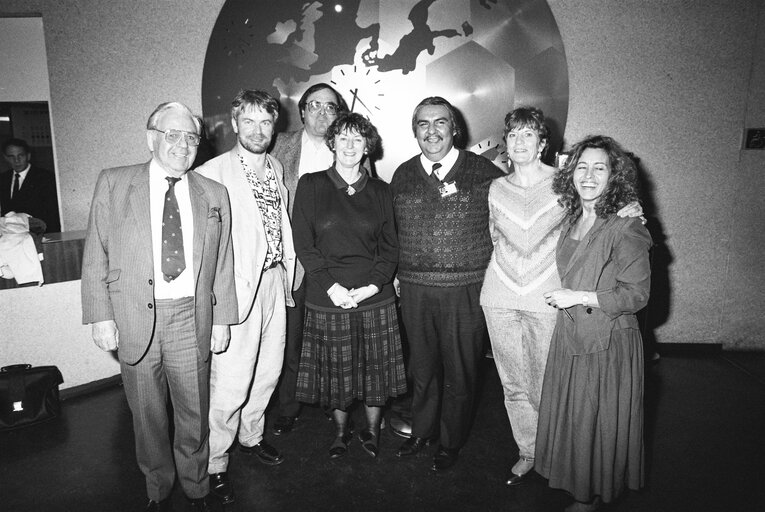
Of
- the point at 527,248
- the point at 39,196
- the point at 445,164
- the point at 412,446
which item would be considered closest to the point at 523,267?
the point at 527,248

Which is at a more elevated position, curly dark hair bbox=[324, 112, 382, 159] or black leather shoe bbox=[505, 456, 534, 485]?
curly dark hair bbox=[324, 112, 382, 159]

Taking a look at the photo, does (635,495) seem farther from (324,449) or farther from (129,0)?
(129,0)

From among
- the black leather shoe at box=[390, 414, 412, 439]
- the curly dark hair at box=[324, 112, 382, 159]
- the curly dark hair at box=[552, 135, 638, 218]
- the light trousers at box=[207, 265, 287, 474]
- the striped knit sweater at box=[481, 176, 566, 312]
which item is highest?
the curly dark hair at box=[324, 112, 382, 159]

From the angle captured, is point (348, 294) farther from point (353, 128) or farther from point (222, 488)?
point (222, 488)

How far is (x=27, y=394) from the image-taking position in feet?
8.53

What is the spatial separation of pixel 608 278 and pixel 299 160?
1765 millimetres

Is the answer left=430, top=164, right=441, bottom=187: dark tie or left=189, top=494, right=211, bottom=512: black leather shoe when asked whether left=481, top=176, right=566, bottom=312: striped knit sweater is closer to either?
left=430, top=164, right=441, bottom=187: dark tie

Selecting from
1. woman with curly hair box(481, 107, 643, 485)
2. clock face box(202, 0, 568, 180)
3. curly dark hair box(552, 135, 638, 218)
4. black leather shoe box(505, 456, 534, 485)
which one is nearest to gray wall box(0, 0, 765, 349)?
clock face box(202, 0, 568, 180)

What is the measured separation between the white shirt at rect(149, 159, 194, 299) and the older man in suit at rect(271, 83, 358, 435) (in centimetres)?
74

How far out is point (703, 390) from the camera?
3086mm

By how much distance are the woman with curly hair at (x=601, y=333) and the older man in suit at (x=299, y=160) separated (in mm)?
1291

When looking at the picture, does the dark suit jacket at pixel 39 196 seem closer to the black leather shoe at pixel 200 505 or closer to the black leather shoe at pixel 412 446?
the black leather shoe at pixel 200 505

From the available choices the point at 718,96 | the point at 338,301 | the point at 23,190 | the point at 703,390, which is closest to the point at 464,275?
the point at 338,301

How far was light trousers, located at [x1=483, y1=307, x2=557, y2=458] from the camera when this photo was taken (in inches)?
77.0
